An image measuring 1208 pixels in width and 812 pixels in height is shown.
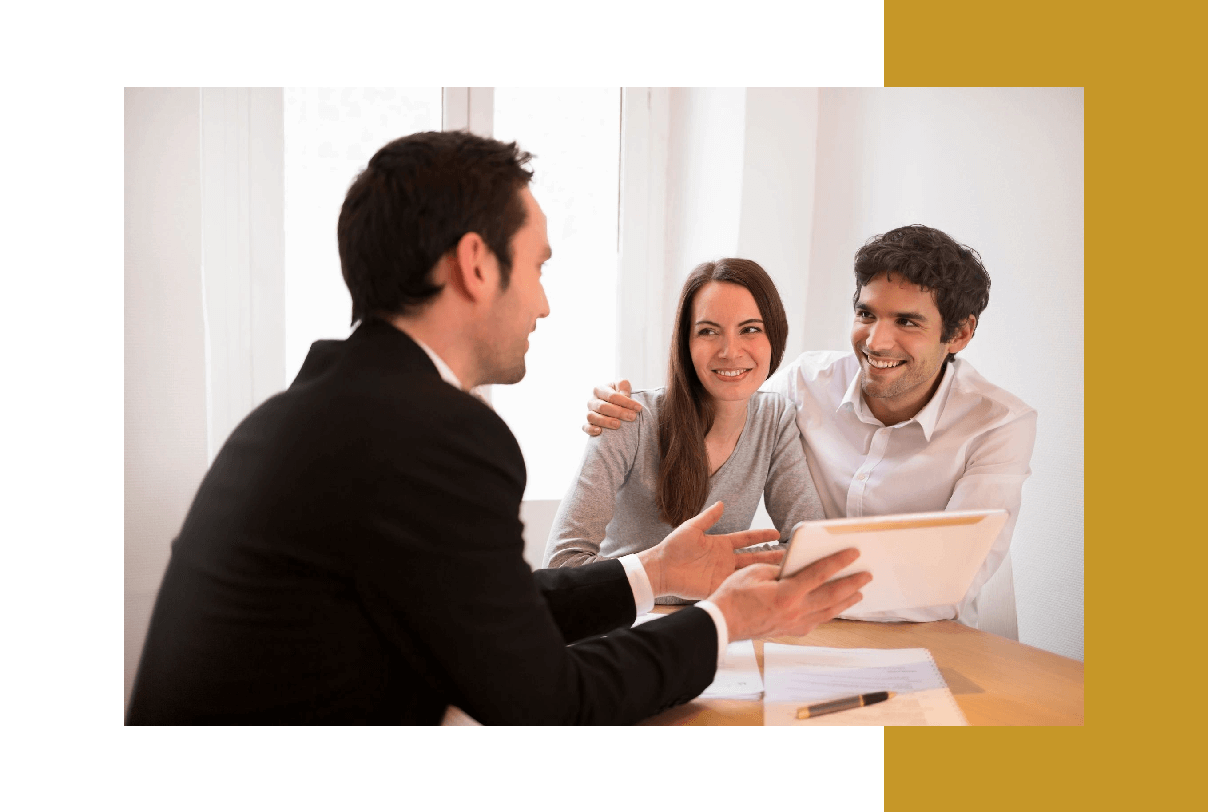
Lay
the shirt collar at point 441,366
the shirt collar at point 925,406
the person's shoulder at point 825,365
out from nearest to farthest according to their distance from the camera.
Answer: the shirt collar at point 441,366, the shirt collar at point 925,406, the person's shoulder at point 825,365

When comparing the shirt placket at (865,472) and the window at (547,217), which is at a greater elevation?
the window at (547,217)

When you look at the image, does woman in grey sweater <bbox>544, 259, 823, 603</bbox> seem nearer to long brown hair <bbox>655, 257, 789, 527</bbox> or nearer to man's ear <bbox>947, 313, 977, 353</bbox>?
long brown hair <bbox>655, 257, 789, 527</bbox>

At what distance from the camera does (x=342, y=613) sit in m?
0.82

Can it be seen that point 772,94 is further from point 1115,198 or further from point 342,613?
point 342,613

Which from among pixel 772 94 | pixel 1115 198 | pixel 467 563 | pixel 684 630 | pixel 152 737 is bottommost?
pixel 152 737

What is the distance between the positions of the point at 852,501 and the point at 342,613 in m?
1.18

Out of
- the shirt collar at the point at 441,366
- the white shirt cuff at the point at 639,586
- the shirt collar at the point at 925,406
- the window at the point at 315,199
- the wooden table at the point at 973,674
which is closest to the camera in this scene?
the shirt collar at the point at 441,366

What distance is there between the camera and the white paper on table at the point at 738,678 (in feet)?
3.50

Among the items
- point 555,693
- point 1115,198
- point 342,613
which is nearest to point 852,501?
point 1115,198

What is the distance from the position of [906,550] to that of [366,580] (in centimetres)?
69

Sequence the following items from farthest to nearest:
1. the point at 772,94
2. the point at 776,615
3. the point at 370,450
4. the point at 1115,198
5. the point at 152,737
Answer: the point at 772,94, the point at 1115,198, the point at 776,615, the point at 152,737, the point at 370,450

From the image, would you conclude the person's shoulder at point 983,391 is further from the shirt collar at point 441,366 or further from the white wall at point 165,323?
the white wall at point 165,323

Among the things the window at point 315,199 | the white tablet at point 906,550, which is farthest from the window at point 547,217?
the white tablet at point 906,550

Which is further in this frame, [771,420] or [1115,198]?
[771,420]
